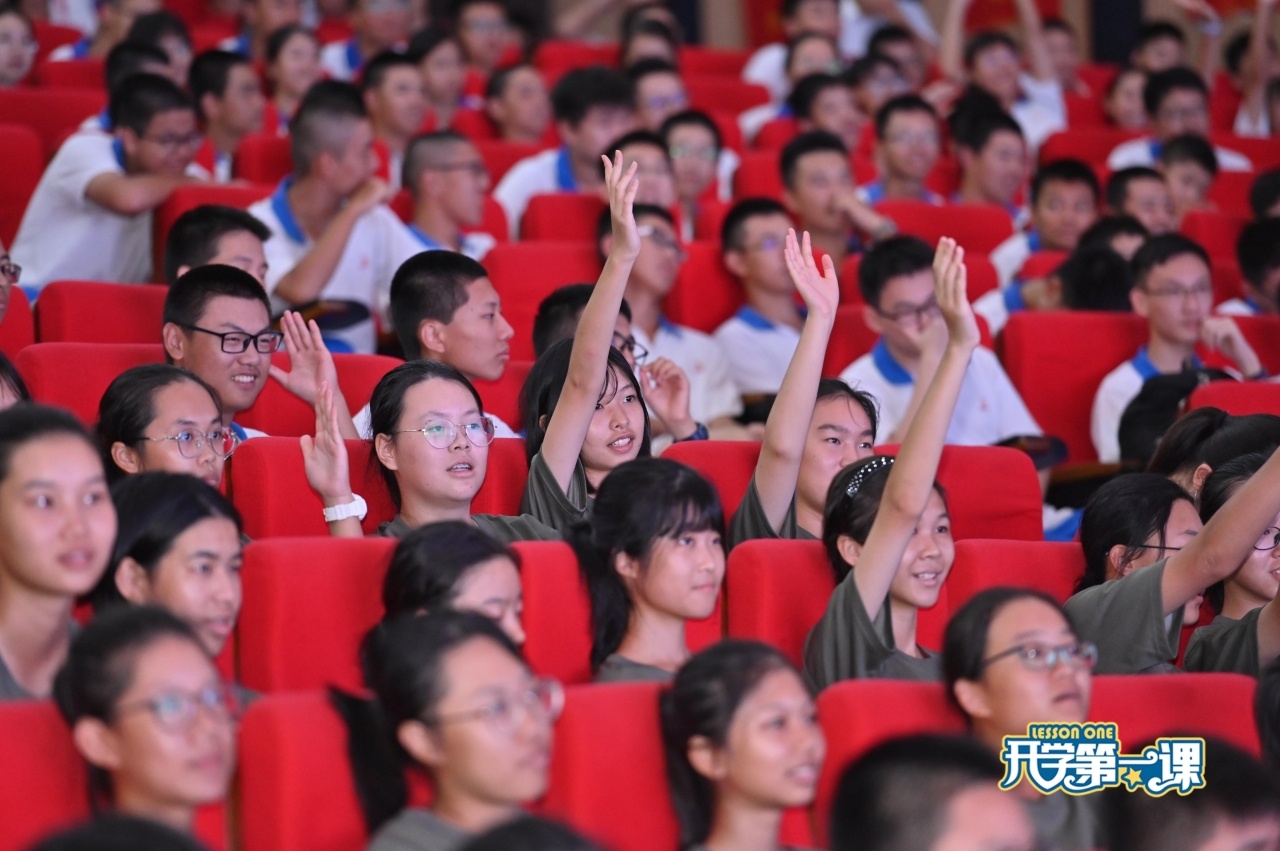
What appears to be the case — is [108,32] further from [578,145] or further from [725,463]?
[725,463]

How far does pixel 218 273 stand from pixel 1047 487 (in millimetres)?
1750

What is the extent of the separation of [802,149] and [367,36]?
6.25 feet

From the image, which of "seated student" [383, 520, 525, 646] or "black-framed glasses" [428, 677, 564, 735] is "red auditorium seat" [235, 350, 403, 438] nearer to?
Answer: "seated student" [383, 520, 525, 646]

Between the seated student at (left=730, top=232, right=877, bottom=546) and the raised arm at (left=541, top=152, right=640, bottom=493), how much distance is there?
0.25 meters

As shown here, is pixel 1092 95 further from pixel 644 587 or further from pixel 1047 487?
pixel 644 587

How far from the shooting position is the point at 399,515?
2668mm

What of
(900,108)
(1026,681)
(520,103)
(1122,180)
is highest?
(520,103)

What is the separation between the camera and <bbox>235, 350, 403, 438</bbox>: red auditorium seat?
10.2ft

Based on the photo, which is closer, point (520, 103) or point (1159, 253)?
point (1159, 253)

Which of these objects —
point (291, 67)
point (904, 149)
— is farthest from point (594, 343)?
point (291, 67)

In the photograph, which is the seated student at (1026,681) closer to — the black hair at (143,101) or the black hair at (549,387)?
the black hair at (549,387)

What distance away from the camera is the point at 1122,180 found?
16.1 feet

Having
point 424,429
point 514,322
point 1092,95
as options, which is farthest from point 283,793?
point 1092,95

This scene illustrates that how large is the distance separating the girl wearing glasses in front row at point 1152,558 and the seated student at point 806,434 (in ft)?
1.33
